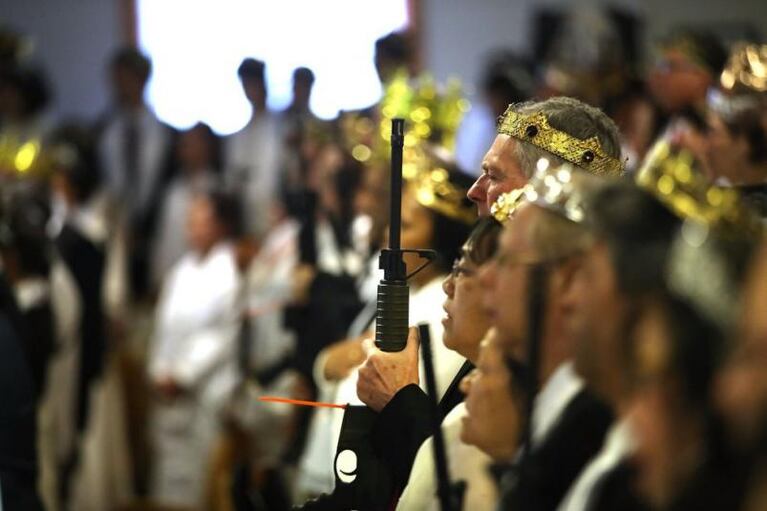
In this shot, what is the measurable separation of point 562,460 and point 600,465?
94 millimetres

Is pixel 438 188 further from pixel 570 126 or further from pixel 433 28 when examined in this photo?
pixel 433 28

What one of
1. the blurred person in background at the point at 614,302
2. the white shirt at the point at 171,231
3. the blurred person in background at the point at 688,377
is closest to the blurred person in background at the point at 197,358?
the white shirt at the point at 171,231

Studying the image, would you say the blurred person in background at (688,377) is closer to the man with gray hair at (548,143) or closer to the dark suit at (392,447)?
the dark suit at (392,447)

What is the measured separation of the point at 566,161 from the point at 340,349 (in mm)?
1274

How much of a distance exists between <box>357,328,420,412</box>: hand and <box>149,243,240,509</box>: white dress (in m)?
3.84

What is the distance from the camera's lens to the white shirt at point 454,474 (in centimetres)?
216

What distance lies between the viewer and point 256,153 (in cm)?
743

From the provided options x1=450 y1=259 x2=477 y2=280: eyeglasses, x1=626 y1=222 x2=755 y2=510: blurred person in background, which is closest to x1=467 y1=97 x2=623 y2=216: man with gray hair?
x1=450 y1=259 x2=477 y2=280: eyeglasses

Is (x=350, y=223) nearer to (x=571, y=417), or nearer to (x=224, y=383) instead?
(x=224, y=383)

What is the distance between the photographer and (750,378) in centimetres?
147

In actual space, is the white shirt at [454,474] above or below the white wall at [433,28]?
above

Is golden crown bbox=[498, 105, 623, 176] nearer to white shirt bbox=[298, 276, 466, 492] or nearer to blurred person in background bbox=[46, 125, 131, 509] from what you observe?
white shirt bbox=[298, 276, 466, 492]

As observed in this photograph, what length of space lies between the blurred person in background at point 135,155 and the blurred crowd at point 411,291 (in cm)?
2

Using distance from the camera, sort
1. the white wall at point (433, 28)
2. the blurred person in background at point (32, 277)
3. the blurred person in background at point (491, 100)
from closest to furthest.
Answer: the blurred person in background at point (32, 277) < the blurred person in background at point (491, 100) < the white wall at point (433, 28)
